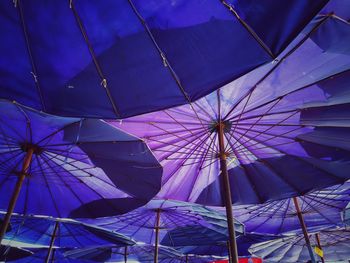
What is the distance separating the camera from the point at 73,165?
720 cm

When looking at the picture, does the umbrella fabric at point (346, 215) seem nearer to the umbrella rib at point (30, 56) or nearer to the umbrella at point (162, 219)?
the umbrella at point (162, 219)

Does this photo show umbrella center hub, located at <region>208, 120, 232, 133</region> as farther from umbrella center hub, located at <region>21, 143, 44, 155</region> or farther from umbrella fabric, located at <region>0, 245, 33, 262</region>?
umbrella fabric, located at <region>0, 245, 33, 262</region>

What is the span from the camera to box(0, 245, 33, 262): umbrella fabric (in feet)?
40.2

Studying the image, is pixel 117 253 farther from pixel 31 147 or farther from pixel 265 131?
pixel 265 131

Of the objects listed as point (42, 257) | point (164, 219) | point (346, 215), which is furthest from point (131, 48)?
point (42, 257)

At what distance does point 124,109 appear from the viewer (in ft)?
15.3

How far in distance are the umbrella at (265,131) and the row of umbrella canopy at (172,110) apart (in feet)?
0.10

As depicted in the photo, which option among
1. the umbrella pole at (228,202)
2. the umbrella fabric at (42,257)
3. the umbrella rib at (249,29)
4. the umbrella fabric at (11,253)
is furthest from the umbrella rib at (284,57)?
the umbrella fabric at (42,257)

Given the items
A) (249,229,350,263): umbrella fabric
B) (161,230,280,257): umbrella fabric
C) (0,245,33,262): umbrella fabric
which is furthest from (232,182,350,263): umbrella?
(0,245,33,262): umbrella fabric

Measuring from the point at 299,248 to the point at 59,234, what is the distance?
13585mm

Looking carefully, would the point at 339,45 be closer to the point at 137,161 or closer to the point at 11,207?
the point at 137,161

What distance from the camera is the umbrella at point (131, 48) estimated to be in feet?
11.8

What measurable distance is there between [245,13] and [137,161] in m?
4.06

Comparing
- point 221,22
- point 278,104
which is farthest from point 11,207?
point 278,104
